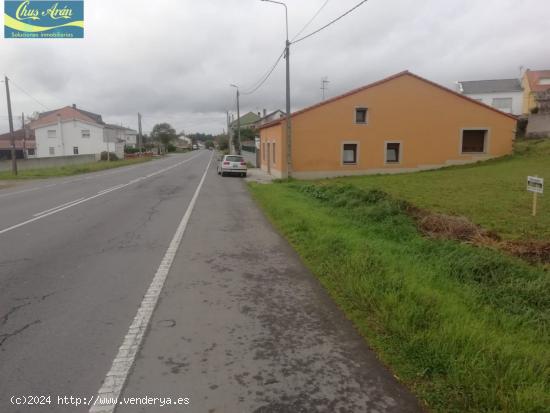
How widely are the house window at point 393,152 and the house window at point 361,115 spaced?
2.33 metres

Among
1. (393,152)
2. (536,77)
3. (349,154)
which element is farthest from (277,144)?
(536,77)

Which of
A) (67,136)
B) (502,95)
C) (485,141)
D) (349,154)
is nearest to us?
(349,154)

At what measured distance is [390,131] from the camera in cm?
2750

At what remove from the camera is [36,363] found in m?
3.67

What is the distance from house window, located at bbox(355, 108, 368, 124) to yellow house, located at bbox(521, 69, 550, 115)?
131 feet

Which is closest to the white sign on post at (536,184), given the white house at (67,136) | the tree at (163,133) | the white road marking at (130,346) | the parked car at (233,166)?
the white road marking at (130,346)

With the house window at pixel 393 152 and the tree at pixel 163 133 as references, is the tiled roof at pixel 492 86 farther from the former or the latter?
the tree at pixel 163 133

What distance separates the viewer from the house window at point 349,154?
27.5m

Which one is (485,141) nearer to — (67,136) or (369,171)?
(369,171)

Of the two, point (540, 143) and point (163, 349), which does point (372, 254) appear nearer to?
point (163, 349)

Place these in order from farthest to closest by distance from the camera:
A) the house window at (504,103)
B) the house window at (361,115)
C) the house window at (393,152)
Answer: the house window at (504,103), the house window at (393,152), the house window at (361,115)

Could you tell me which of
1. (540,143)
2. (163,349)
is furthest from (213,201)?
(540,143)

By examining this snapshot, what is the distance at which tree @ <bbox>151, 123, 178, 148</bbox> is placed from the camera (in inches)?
4653

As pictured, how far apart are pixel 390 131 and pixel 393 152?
4.74ft
